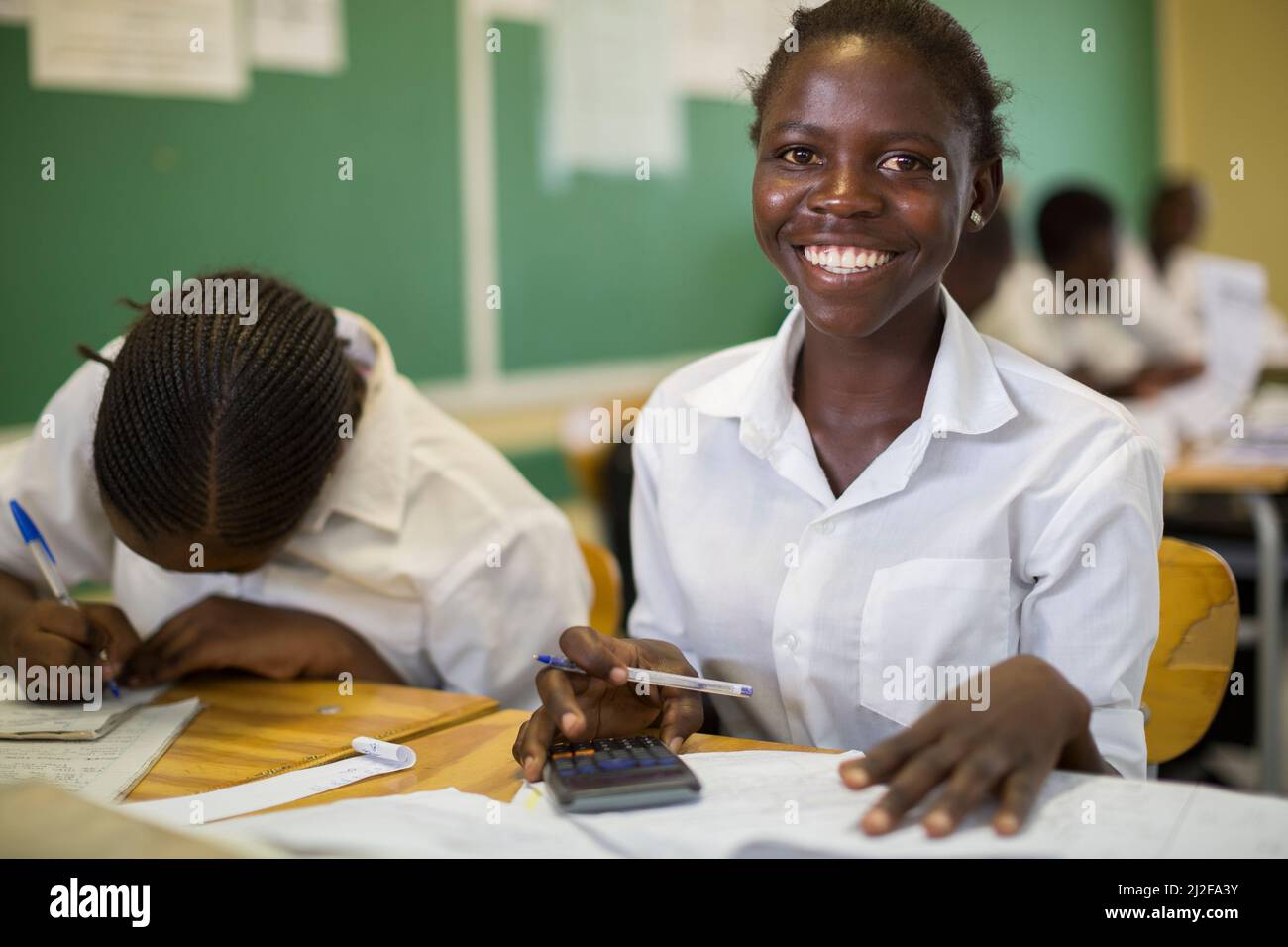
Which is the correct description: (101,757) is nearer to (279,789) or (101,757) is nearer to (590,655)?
(279,789)

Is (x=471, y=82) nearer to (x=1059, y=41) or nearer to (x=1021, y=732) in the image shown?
(x=1021, y=732)

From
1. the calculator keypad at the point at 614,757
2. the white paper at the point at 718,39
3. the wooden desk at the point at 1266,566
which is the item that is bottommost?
the wooden desk at the point at 1266,566

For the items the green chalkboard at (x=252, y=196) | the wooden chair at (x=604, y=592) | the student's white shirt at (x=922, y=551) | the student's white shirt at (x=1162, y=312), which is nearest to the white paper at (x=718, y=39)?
the green chalkboard at (x=252, y=196)

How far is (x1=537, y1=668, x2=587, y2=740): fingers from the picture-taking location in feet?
3.34

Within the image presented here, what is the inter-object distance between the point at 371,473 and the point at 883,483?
22.7 inches

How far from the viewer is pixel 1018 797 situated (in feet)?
2.73

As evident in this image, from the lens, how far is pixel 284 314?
4.17 feet

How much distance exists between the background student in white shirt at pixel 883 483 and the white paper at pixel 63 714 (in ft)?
1.49

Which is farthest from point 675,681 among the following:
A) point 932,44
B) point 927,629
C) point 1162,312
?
point 1162,312

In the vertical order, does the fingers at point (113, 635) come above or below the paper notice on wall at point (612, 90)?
below

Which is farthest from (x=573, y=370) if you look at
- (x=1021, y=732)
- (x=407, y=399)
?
(x=1021, y=732)

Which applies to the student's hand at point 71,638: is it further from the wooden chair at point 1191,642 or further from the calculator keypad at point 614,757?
the wooden chair at point 1191,642

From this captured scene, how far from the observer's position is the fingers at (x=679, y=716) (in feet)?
3.55
